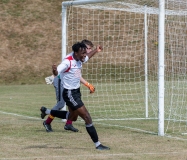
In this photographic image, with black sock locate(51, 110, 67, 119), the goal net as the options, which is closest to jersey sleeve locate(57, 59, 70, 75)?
black sock locate(51, 110, 67, 119)

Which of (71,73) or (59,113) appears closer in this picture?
(71,73)

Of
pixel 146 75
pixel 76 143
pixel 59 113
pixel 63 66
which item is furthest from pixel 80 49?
pixel 146 75

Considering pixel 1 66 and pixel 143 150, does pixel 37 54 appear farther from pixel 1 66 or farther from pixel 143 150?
pixel 143 150

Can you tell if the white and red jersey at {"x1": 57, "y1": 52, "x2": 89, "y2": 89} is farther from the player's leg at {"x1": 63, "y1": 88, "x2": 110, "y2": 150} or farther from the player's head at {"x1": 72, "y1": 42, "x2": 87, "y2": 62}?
the player's head at {"x1": 72, "y1": 42, "x2": 87, "y2": 62}

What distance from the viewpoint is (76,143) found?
34.9ft

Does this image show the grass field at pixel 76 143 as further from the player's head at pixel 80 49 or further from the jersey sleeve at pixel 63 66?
the player's head at pixel 80 49

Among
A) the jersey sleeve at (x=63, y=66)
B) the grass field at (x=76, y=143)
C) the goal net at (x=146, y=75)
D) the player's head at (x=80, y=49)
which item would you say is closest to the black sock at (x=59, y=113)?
the grass field at (x=76, y=143)

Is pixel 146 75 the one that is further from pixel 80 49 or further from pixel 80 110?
pixel 80 110

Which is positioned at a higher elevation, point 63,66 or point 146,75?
point 63,66

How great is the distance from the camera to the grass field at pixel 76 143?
924 centimetres

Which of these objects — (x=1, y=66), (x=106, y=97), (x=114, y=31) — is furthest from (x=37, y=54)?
(x=106, y=97)

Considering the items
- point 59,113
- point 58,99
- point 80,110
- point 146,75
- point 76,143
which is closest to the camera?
point 80,110

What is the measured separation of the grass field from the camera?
364 inches

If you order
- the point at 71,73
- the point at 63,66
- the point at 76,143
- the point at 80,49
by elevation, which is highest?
the point at 80,49
